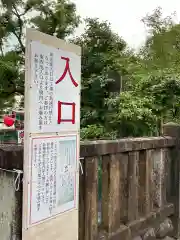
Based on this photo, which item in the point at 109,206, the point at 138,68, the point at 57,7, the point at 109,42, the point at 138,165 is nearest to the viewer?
the point at 109,206

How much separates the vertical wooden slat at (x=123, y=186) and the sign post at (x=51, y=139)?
0.52 meters

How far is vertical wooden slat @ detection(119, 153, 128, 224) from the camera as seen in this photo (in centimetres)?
194

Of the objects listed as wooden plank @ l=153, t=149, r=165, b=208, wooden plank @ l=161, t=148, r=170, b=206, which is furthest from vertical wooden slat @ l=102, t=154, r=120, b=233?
wooden plank @ l=161, t=148, r=170, b=206

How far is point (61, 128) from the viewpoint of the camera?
1.40 meters

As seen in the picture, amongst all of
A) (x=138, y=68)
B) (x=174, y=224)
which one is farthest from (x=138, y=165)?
(x=138, y=68)

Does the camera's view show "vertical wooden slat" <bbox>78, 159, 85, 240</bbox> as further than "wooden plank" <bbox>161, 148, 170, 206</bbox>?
No

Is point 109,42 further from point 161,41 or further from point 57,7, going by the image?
point 57,7

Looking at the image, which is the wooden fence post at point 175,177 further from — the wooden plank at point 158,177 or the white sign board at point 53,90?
the white sign board at point 53,90

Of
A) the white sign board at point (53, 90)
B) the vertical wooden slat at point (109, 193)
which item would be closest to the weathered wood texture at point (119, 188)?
the vertical wooden slat at point (109, 193)

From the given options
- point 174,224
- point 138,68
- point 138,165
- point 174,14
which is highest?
point 174,14

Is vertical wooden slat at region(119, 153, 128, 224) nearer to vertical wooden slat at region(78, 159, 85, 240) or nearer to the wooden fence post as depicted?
vertical wooden slat at region(78, 159, 85, 240)

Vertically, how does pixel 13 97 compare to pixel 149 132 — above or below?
above

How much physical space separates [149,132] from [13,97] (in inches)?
200

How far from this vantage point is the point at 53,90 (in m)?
1.35
